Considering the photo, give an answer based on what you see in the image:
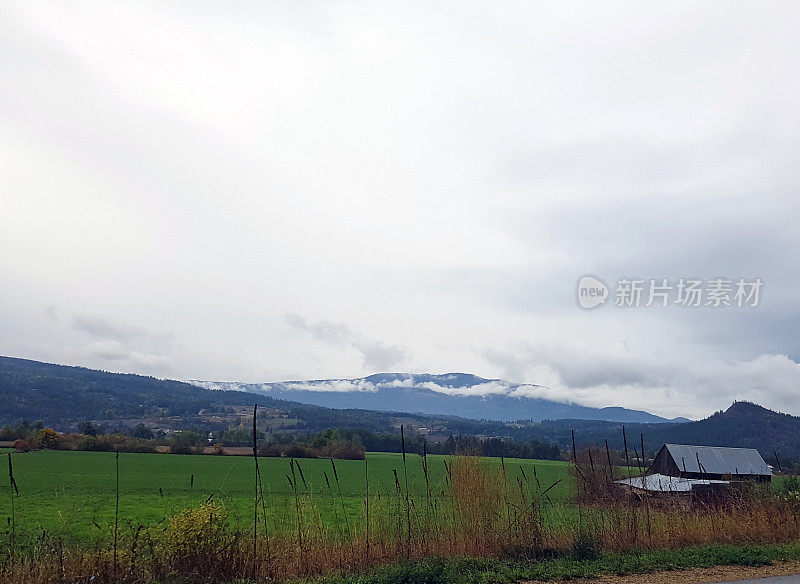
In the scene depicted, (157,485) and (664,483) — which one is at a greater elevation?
(664,483)

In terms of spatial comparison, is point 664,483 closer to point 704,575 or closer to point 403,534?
point 704,575

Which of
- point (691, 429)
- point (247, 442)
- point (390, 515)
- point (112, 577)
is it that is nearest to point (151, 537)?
A: point (112, 577)

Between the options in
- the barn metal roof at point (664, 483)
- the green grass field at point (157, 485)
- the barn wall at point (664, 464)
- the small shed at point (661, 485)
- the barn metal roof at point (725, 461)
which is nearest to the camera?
the small shed at point (661, 485)

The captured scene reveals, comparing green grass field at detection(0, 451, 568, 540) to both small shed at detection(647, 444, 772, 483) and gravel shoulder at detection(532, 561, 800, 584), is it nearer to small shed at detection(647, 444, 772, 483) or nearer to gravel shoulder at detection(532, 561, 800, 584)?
gravel shoulder at detection(532, 561, 800, 584)

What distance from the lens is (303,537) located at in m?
11.7

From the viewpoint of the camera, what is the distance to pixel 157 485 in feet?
157

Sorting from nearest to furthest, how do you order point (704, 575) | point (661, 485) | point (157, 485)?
point (704, 575)
point (661, 485)
point (157, 485)

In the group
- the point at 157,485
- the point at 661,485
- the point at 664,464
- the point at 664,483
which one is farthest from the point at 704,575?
the point at 664,464

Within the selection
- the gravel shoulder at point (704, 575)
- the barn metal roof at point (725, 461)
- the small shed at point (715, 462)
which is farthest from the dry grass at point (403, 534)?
the barn metal roof at point (725, 461)

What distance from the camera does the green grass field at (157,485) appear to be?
2145 centimetres

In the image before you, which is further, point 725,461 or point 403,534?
point 725,461

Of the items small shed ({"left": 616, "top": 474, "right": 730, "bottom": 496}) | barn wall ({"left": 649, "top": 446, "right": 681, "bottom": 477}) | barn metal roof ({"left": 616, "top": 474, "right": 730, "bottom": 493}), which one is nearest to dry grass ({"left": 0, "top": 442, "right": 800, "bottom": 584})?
small shed ({"left": 616, "top": 474, "right": 730, "bottom": 496})

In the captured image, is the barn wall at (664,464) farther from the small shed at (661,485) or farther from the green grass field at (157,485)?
the green grass field at (157,485)

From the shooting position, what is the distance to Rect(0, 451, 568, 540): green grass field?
21.5 metres
